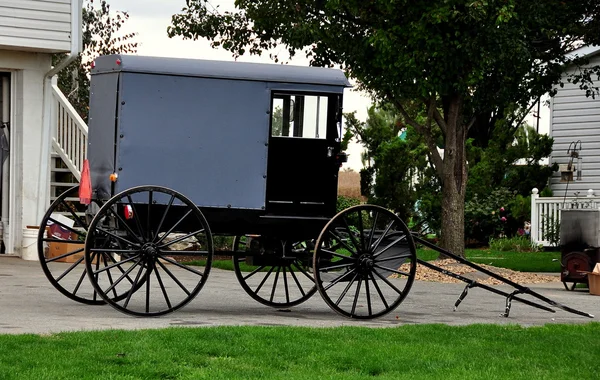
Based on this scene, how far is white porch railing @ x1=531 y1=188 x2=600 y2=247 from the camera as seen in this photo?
94.5 ft

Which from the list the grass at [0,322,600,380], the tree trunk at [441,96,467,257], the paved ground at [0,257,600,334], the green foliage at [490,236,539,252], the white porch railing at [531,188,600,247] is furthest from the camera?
the green foliage at [490,236,539,252]

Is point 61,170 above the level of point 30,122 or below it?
below

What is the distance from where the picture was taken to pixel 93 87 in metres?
11.7

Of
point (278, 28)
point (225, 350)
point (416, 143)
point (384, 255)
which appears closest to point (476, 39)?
point (278, 28)

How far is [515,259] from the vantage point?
25047 mm

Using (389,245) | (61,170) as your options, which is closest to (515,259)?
(61,170)

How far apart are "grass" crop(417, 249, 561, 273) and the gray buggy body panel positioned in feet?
39.2

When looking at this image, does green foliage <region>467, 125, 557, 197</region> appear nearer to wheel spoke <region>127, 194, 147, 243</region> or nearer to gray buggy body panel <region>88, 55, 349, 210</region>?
gray buggy body panel <region>88, 55, 349, 210</region>

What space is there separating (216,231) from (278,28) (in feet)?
32.1

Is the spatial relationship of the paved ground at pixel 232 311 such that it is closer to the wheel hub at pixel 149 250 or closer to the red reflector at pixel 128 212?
the wheel hub at pixel 149 250

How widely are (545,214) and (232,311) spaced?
1860cm

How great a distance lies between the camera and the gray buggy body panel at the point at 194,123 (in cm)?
1112

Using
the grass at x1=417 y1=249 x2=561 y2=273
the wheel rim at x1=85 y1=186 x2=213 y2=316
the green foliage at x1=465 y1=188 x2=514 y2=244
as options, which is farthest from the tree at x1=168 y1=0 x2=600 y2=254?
the green foliage at x1=465 y1=188 x2=514 y2=244

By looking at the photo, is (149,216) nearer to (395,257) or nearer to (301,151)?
(301,151)
